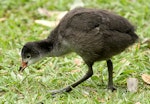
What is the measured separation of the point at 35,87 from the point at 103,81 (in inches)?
31.0

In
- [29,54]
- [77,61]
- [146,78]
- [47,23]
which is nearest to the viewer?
[29,54]

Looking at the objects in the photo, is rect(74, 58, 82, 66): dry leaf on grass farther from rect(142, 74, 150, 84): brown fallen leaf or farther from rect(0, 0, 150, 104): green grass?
rect(142, 74, 150, 84): brown fallen leaf

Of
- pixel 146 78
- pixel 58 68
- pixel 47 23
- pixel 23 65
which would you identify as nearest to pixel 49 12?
pixel 47 23

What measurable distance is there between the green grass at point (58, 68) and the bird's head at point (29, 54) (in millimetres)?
251

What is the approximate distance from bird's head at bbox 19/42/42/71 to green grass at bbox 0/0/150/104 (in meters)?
0.25

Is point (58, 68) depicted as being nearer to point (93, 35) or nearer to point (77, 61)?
point (77, 61)

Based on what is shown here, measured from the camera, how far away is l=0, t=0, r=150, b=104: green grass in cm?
561

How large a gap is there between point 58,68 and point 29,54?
72 cm

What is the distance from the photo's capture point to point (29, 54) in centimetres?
584

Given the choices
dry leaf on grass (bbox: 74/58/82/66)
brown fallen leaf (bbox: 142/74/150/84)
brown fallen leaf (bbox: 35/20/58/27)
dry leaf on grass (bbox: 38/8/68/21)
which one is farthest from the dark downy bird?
dry leaf on grass (bbox: 38/8/68/21)

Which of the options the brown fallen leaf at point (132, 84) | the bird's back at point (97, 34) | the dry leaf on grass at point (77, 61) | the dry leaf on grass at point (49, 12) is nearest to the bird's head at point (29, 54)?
the bird's back at point (97, 34)

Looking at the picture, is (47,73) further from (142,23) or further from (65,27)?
(142,23)

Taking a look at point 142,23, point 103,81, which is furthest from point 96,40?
point 142,23

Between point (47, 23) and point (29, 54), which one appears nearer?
point (29, 54)
